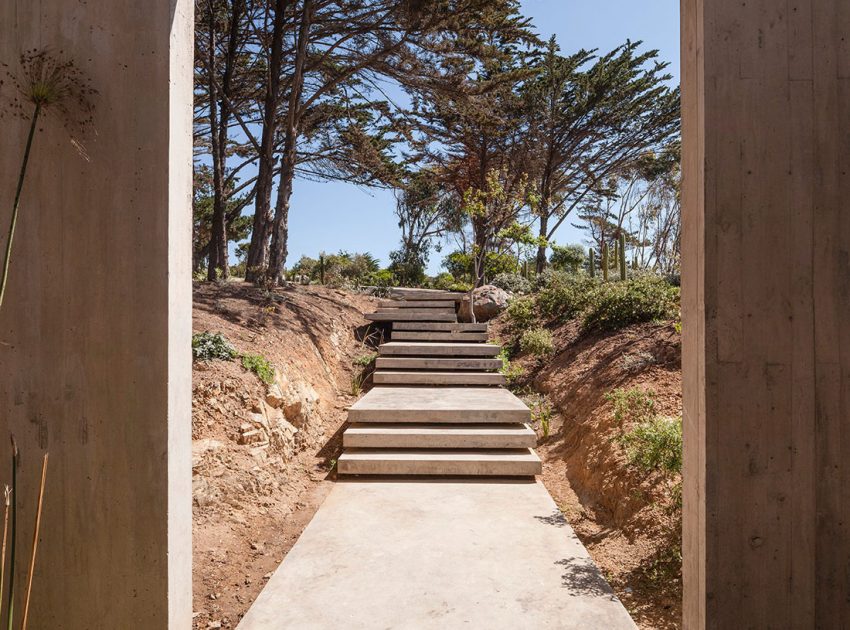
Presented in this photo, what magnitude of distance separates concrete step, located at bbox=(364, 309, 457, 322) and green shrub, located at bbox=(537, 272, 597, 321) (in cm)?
165

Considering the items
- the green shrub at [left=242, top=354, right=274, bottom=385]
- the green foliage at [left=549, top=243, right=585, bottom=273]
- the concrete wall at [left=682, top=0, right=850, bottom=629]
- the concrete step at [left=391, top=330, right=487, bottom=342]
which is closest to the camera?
the concrete wall at [left=682, top=0, right=850, bottom=629]

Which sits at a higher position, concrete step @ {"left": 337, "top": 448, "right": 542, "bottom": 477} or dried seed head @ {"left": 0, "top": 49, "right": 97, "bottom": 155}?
dried seed head @ {"left": 0, "top": 49, "right": 97, "bottom": 155}

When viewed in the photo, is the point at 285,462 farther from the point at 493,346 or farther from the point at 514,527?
the point at 493,346

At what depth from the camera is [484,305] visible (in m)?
9.82

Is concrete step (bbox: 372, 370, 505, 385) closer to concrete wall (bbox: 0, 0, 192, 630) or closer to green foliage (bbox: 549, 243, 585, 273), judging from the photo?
concrete wall (bbox: 0, 0, 192, 630)

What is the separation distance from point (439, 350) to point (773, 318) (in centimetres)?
570

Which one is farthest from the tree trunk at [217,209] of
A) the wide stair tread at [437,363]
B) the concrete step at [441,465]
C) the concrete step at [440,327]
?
the concrete step at [441,465]

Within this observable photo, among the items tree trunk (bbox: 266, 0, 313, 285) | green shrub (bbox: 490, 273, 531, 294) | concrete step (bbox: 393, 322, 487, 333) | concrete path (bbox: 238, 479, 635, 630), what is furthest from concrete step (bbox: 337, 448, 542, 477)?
green shrub (bbox: 490, 273, 531, 294)

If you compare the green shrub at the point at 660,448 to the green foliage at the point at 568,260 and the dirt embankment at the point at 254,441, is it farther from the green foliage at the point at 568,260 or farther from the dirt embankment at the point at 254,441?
the green foliage at the point at 568,260

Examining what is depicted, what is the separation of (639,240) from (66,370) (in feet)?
74.2

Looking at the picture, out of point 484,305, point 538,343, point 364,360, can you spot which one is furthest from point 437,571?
point 484,305

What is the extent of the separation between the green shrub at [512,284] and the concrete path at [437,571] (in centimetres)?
767

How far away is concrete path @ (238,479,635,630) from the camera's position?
7.71ft

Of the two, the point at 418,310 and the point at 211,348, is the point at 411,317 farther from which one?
the point at 211,348
